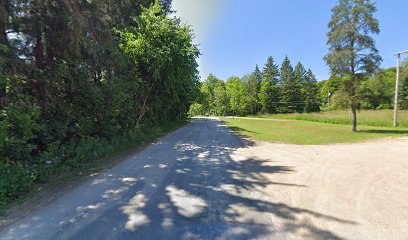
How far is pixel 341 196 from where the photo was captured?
13.0 ft

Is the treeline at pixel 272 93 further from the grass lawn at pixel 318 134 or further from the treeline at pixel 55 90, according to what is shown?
the treeline at pixel 55 90

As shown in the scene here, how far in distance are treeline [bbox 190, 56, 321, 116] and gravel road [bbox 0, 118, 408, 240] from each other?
5322 cm

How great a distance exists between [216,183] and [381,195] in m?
3.29

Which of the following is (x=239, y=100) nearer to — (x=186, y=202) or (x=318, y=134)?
(x=318, y=134)

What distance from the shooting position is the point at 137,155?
7992 mm

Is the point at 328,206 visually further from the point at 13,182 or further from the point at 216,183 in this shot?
the point at 13,182

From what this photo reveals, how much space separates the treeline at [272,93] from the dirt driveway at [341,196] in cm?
5274

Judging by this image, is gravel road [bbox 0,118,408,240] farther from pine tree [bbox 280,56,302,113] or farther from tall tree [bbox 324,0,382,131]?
pine tree [bbox 280,56,302,113]

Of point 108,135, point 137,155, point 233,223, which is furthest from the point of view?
point 108,135

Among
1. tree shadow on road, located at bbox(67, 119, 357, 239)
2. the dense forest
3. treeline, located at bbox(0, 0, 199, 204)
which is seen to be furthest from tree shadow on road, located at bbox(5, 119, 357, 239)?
the dense forest

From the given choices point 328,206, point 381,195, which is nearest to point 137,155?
point 328,206

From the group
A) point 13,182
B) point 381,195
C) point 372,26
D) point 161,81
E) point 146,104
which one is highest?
point 372,26

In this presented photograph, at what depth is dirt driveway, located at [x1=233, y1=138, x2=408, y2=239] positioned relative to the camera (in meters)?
2.88

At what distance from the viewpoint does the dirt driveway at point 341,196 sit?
2.88m
